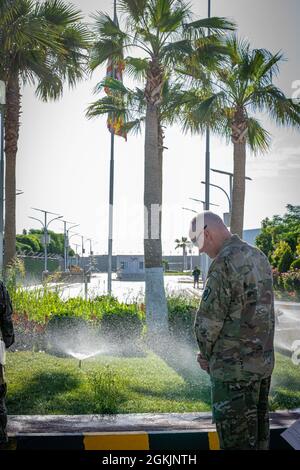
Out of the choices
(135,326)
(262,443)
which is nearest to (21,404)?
(262,443)

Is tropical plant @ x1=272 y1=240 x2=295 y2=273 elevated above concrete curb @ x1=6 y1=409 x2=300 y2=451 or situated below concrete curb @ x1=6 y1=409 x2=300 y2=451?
above

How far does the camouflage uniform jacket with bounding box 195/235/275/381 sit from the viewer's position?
296 centimetres

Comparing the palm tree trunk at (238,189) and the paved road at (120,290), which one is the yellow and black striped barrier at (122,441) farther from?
the palm tree trunk at (238,189)

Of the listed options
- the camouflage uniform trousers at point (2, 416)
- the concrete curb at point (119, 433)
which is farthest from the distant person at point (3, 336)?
the concrete curb at point (119, 433)

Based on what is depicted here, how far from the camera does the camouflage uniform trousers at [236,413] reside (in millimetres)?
2941

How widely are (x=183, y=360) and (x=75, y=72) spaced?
7573 millimetres


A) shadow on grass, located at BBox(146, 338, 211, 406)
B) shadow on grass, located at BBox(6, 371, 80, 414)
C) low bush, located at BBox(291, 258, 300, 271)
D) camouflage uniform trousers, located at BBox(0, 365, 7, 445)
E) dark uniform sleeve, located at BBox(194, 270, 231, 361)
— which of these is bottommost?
shadow on grass, located at BBox(146, 338, 211, 406)

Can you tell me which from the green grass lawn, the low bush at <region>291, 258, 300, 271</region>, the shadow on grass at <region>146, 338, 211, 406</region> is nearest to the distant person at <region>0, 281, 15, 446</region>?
the green grass lawn

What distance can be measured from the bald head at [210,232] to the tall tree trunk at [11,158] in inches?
342

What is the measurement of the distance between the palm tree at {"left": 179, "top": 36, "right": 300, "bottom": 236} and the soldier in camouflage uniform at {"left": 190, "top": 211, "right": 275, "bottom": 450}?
28.6 ft

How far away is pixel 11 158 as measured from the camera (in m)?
12.2

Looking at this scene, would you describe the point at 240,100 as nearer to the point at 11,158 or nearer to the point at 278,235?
the point at 11,158

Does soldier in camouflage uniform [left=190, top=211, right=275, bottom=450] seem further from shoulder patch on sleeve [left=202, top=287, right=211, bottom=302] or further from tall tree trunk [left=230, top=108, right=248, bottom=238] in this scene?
tall tree trunk [left=230, top=108, right=248, bottom=238]

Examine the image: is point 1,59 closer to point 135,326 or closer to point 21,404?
point 135,326
